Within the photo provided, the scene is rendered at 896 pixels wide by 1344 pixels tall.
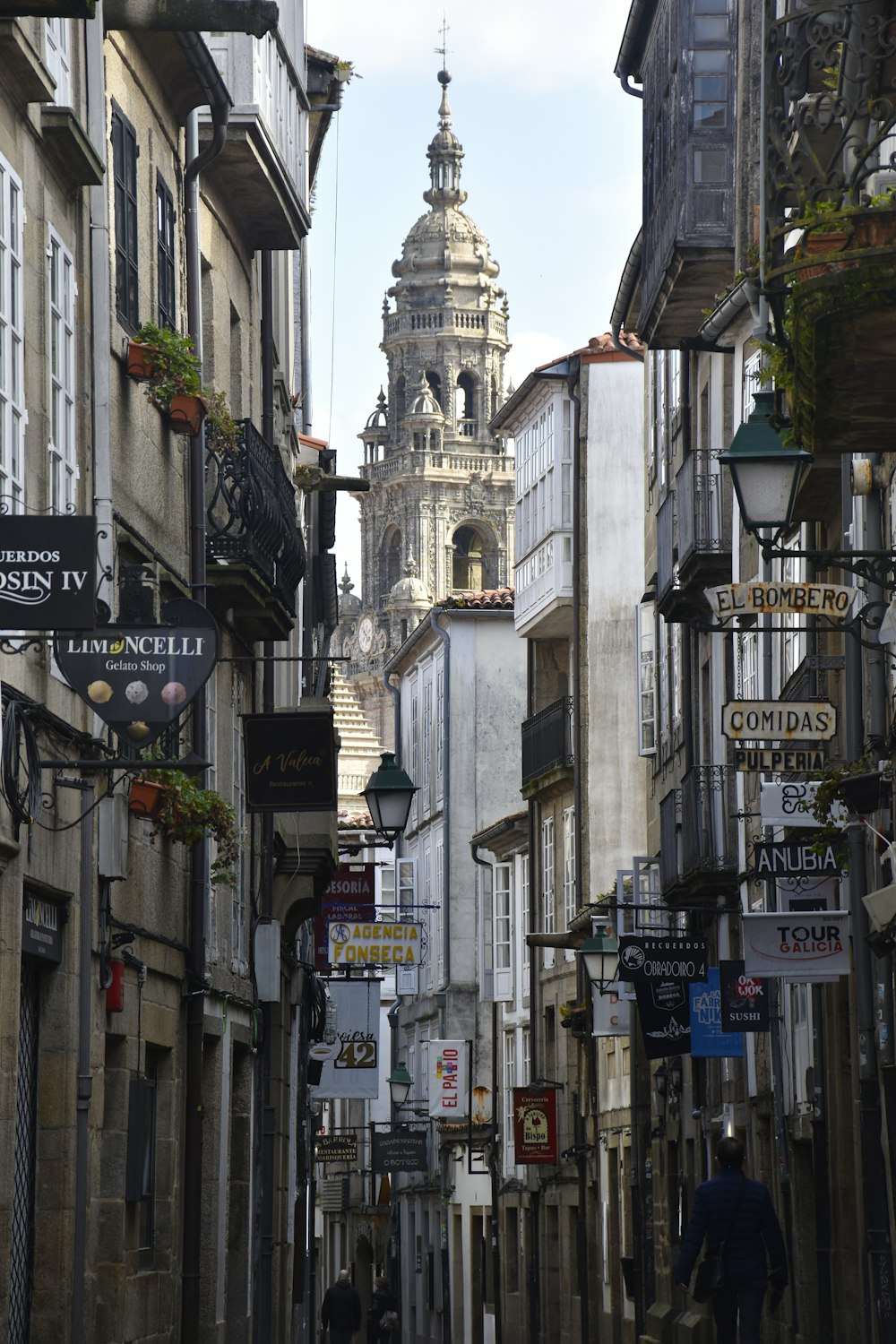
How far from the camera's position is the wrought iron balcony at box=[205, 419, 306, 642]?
61.3 ft

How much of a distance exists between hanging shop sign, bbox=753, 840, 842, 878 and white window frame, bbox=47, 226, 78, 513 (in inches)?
304

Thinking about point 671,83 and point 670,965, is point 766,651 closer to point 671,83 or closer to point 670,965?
point 670,965

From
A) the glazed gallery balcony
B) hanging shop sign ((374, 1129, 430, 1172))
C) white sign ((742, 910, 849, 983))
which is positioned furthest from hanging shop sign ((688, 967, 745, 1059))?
hanging shop sign ((374, 1129, 430, 1172))

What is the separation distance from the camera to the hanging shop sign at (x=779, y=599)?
55.3ft

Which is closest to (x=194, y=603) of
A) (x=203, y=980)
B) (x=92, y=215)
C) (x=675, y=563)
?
(x=92, y=215)

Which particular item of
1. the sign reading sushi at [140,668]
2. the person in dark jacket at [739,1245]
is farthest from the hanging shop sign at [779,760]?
the sign reading sushi at [140,668]

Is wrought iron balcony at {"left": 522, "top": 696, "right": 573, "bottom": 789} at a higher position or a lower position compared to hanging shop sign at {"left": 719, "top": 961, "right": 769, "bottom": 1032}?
higher

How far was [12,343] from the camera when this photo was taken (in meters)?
12.1

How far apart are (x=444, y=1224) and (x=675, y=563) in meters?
31.4

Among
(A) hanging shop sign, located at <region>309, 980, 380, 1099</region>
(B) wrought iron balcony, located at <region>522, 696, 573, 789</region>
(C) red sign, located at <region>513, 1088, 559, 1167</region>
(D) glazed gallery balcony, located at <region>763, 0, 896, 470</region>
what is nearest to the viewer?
(D) glazed gallery balcony, located at <region>763, 0, 896, 470</region>

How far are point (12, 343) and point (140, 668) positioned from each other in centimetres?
190

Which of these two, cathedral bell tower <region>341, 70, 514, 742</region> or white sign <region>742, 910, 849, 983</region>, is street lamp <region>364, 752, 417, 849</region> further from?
cathedral bell tower <region>341, 70, 514, 742</region>

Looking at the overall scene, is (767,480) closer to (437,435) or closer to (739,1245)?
(739,1245)

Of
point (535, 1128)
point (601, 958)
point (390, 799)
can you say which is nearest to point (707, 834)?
point (601, 958)
